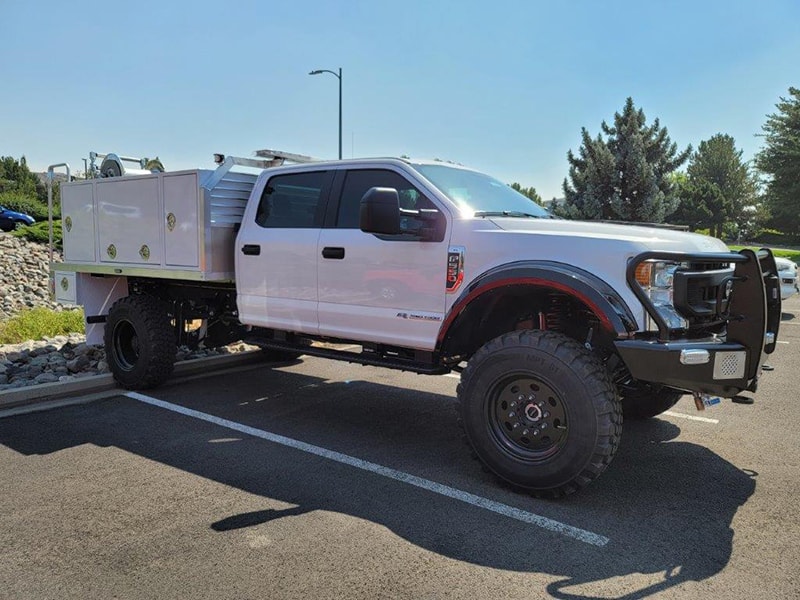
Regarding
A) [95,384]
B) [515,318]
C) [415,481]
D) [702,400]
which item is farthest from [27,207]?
[702,400]

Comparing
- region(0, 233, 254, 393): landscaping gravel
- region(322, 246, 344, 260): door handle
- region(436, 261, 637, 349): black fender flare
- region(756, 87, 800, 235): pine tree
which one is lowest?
region(0, 233, 254, 393): landscaping gravel

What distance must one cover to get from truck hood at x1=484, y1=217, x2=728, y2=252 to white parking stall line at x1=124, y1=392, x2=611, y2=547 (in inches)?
64.7

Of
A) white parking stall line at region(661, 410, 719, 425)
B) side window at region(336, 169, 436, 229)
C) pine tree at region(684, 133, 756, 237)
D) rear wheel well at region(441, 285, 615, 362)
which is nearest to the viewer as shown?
rear wheel well at region(441, 285, 615, 362)

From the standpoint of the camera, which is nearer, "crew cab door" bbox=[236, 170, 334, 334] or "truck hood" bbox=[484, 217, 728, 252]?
"truck hood" bbox=[484, 217, 728, 252]

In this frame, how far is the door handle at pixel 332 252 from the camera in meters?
5.03

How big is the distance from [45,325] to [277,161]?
640 centimetres

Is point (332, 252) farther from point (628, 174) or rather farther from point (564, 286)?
point (628, 174)

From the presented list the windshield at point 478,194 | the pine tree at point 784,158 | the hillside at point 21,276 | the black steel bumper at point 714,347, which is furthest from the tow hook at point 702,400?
the pine tree at point 784,158

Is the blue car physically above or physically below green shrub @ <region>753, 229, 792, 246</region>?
below

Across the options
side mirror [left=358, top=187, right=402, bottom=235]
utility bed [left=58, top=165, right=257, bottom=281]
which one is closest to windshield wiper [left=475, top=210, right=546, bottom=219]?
side mirror [left=358, top=187, right=402, bottom=235]

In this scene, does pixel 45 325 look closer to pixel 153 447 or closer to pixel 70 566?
pixel 153 447

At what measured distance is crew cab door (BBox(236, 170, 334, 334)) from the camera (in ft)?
17.5

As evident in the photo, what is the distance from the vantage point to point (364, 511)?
3.68 m

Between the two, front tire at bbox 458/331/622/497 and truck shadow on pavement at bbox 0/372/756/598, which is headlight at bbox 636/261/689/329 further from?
truck shadow on pavement at bbox 0/372/756/598
